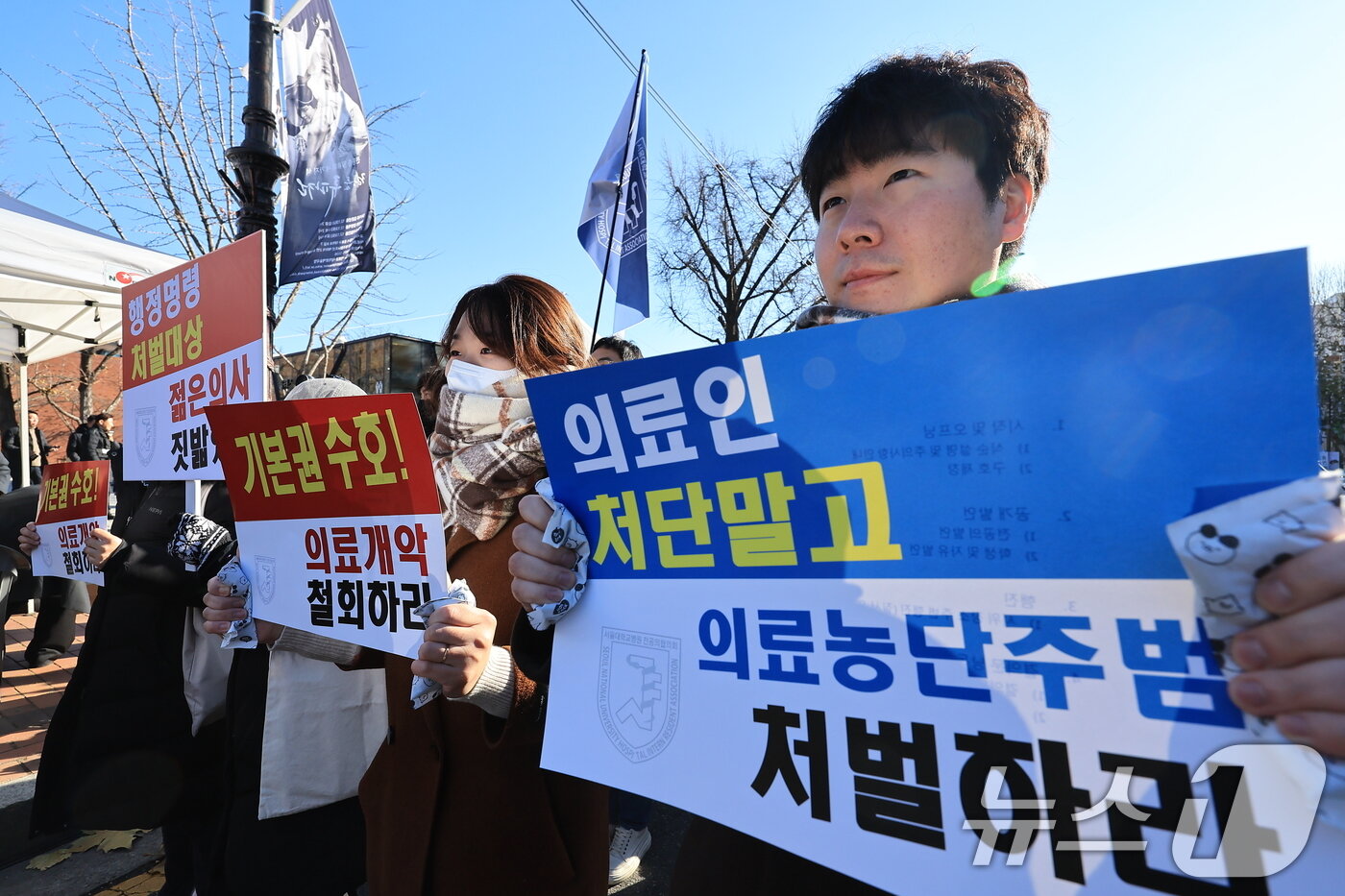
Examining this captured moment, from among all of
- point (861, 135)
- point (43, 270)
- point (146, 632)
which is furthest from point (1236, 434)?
point (43, 270)

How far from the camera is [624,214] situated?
5.52 meters

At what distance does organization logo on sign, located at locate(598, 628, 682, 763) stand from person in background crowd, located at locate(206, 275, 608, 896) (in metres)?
0.30

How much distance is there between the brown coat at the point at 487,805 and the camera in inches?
58.0

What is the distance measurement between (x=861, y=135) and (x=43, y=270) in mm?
5981

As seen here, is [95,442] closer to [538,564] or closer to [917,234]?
[538,564]

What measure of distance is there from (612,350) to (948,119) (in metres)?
3.46

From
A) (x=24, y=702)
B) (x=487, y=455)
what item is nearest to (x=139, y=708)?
(x=487, y=455)

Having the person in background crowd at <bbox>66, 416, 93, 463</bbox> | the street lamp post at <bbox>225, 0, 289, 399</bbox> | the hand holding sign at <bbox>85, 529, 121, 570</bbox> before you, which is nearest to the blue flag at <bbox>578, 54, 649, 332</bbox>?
the street lamp post at <bbox>225, 0, 289, 399</bbox>

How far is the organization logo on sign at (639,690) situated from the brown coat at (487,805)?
507mm

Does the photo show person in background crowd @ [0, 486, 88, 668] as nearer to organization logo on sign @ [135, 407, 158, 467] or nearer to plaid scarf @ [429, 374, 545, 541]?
organization logo on sign @ [135, 407, 158, 467]

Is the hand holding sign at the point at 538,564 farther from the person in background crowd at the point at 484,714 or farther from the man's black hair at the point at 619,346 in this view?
the man's black hair at the point at 619,346

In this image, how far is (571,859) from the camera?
1543 mm

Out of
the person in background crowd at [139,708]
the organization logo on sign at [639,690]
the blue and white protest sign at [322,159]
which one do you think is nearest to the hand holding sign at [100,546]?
the person in background crowd at [139,708]

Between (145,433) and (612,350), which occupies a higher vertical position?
(612,350)
